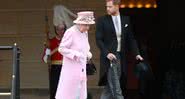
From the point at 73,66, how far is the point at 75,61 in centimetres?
8

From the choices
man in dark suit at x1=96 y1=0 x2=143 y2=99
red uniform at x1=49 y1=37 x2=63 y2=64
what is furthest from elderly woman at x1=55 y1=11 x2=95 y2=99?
red uniform at x1=49 y1=37 x2=63 y2=64

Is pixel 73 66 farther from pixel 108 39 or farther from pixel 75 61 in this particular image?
pixel 108 39

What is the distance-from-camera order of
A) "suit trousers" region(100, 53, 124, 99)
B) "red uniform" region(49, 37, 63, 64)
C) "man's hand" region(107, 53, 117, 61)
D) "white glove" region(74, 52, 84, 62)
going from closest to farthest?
1. "white glove" region(74, 52, 84, 62)
2. "man's hand" region(107, 53, 117, 61)
3. "suit trousers" region(100, 53, 124, 99)
4. "red uniform" region(49, 37, 63, 64)

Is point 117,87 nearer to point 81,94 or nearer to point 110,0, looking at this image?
point 81,94

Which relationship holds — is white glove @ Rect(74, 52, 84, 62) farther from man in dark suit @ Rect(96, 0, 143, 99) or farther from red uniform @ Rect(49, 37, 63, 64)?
red uniform @ Rect(49, 37, 63, 64)

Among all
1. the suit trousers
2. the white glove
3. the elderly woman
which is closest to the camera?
the white glove

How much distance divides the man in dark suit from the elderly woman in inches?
17.1

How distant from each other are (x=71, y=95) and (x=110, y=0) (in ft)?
5.47

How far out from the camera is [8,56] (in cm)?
1206

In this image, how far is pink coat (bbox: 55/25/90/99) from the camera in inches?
329

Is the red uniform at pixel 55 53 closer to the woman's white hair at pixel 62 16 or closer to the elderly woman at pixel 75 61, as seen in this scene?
the woman's white hair at pixel 62 16

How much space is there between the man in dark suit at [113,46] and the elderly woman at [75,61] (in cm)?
43

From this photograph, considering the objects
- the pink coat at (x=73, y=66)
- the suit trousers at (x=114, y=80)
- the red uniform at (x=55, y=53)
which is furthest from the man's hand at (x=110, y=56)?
the red uniform at (x=55, y=53)

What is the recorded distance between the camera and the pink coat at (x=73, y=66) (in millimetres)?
8367
